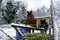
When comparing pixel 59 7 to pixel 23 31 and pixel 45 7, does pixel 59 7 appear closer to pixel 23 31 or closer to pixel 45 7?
pixel 23 31

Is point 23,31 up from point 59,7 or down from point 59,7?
down

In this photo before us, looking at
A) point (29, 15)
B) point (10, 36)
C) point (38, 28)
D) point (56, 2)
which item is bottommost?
point (10, 36)

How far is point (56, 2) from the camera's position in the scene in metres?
2.90

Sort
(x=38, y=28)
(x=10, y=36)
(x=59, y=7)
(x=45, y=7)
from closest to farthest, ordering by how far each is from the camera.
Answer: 1. (x=59, y=7)
2. (x=38, y=28)
3. (x=10, y=36)
4. (x=45, y=7)

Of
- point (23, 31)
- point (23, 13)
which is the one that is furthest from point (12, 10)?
point (23, 31)

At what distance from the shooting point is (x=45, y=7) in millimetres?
4227

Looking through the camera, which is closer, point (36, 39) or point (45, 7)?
point (36, 39)

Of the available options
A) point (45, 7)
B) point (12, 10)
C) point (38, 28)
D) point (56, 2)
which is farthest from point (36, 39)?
point (12, 10)

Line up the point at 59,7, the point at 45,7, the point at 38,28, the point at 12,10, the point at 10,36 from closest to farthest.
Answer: the point at 59,7 < the point at 38,28 < the point at 10,36 < the point at 45,7 < the point at 12,10

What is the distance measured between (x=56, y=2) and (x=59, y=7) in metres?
0.09

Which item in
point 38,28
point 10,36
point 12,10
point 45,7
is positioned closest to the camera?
point 38,28

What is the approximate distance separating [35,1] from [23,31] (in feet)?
3.64

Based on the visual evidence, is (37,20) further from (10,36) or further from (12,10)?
(12,10)

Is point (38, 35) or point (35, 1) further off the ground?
point (35, 1)
